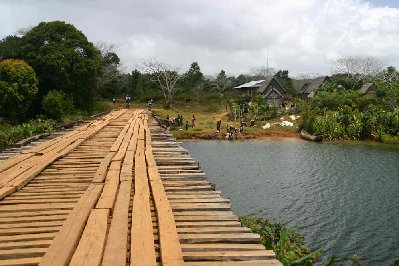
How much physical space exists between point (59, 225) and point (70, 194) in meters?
1.61

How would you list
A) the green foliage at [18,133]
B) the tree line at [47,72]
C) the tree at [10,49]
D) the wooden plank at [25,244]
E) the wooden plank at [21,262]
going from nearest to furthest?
the wooden plank at [21,262] < the wooden plank at [25,244] < the green foliage at [18,133] < the tree line at [47,72] < the tree at [10,49]

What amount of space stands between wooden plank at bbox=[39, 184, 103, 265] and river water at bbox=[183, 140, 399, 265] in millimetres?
7330

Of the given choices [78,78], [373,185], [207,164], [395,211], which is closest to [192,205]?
[395,211]

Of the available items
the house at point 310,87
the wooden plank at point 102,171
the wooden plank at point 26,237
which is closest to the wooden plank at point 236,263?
the wooden plank at point 26,237

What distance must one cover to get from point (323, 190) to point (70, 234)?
47.7 ft

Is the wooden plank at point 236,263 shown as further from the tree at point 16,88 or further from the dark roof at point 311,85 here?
the dark roof at point 311,85

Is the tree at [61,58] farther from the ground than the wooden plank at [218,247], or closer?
farther from the ground

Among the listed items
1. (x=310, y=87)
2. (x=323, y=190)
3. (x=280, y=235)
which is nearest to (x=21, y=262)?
(x=280, y=235)

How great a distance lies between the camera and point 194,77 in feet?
213

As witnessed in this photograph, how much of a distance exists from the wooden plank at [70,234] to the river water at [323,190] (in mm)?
7330

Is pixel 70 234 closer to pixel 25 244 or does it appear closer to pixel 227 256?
pixel 25 244

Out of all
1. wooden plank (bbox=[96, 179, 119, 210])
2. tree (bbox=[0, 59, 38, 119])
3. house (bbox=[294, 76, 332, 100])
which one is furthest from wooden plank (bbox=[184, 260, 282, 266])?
house (bbox=[294, 76, 332, 100])

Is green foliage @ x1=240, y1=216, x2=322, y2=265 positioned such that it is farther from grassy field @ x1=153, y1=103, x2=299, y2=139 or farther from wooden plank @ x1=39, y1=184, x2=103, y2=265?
grassy field @ x1=153, y1=103, x2=299, y2=139

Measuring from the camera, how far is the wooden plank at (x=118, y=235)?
383 centimetres
